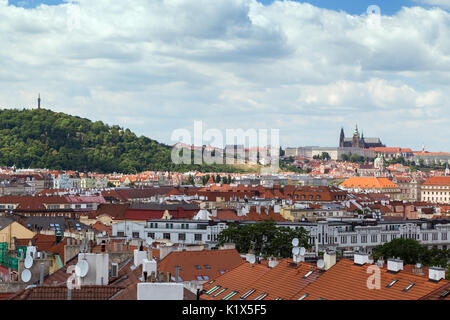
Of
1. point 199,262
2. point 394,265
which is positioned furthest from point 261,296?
point 199,262

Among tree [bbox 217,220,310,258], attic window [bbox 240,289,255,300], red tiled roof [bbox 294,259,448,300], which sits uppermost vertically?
red tiled roof [bbox 294,259,448,300]

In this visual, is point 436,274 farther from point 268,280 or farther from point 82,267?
point 82,267

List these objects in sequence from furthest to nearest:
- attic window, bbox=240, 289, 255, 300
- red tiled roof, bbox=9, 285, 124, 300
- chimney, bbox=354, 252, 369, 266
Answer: attic window, bbox=240, 289, 255, 300, chimney, bbox=354, 252, 369, 266, red tiled roof, bbox=9, 285, 124, 300

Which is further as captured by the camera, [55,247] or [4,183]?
[4,183]

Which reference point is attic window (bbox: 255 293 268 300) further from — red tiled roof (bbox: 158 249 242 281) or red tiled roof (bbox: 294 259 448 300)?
red tiled roof (bbox: 158 249 242 281)

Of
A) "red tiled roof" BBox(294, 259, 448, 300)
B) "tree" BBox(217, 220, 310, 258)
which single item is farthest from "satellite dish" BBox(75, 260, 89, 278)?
"tree" BBox(217, 220, 310, 258)
